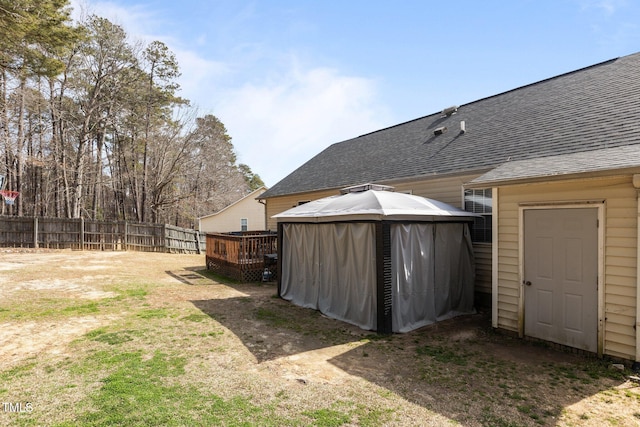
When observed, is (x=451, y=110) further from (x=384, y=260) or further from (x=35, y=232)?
(x=35, y=232)

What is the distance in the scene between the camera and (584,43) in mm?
8719

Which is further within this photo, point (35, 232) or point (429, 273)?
point (35, 232)

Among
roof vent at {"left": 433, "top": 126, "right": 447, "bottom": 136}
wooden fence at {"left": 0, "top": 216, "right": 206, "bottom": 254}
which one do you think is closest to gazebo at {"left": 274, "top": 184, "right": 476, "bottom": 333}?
roof vent at {"left": 433, "top": 126, "right": 447, "bottom": 136}

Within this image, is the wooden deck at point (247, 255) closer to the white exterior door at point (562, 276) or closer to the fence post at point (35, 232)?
the white exterior door at point (562, 276)

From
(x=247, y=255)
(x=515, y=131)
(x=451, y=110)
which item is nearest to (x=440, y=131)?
(x=451, y=110)

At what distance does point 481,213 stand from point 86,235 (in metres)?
18.4

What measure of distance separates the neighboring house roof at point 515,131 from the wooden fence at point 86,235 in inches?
384

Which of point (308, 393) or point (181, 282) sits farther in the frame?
point (181, 282)

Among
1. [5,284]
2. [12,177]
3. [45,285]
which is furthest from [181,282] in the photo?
[12,177]

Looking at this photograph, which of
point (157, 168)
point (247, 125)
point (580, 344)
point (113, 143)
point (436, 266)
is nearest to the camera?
point (580, 344)

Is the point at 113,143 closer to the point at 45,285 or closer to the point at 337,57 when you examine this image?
the point at 45,285

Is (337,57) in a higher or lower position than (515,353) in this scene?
higher

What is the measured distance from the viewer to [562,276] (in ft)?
16.2

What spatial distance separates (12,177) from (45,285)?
18.8 m
